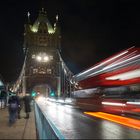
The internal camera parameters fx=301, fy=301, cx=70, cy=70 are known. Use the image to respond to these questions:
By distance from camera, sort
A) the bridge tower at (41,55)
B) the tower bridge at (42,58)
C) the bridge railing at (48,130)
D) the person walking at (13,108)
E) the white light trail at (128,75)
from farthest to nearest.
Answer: the bridge tower at (41,55), the tower bridge at (42,58), the person walking at (13,108), the white light trail at (128,75), the bridge railing at (48,130)

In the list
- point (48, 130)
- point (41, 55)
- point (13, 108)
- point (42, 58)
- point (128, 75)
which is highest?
point (41, 55)

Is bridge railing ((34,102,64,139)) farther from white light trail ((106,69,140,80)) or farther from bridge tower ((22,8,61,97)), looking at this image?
bridge tower ((22,8,61,97))

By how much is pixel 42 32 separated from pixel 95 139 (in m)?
123

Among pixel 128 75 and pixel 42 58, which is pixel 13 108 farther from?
pixel 42 58

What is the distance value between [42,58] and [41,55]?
1557 mm

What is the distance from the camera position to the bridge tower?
371 feet

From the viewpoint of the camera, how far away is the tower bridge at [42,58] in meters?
113

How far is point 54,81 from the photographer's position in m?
113

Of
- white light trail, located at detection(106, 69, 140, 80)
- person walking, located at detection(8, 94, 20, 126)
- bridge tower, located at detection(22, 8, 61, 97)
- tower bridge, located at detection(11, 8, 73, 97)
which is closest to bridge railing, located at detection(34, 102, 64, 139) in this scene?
person walking, located at detection(8, 94, 20, 126)

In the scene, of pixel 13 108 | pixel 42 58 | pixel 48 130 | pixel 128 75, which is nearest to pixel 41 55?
pixel 42 58

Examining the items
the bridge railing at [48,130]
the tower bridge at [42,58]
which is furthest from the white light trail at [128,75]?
the tower bridge at [42,58]

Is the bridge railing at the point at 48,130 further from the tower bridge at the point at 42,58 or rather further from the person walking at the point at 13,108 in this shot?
the tower bridge at the point at 42,58

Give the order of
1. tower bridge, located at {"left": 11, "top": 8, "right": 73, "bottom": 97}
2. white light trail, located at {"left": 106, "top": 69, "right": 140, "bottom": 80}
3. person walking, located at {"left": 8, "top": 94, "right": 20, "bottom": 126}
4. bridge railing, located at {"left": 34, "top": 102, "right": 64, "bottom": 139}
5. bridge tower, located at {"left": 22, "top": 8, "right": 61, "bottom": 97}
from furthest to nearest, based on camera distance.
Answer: bridge tower, located at {"left": 22, "top": 8, "right": 61, "bottom": 97} → tower bridge, located at {"left": 11, "top": 8, "right": 73, "bottom": 97} → person walking, located at {"left": 8, "top": 94, "right": 20, "bottom": 126} → white light trail, located at {"left": 106, "top": 69, "right": 140, "bottom": 80} → bridge railing, located at {"left": 34, "top": 102, "right": 64, "bottom": 139}

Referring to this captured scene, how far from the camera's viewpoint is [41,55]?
121188 mm
